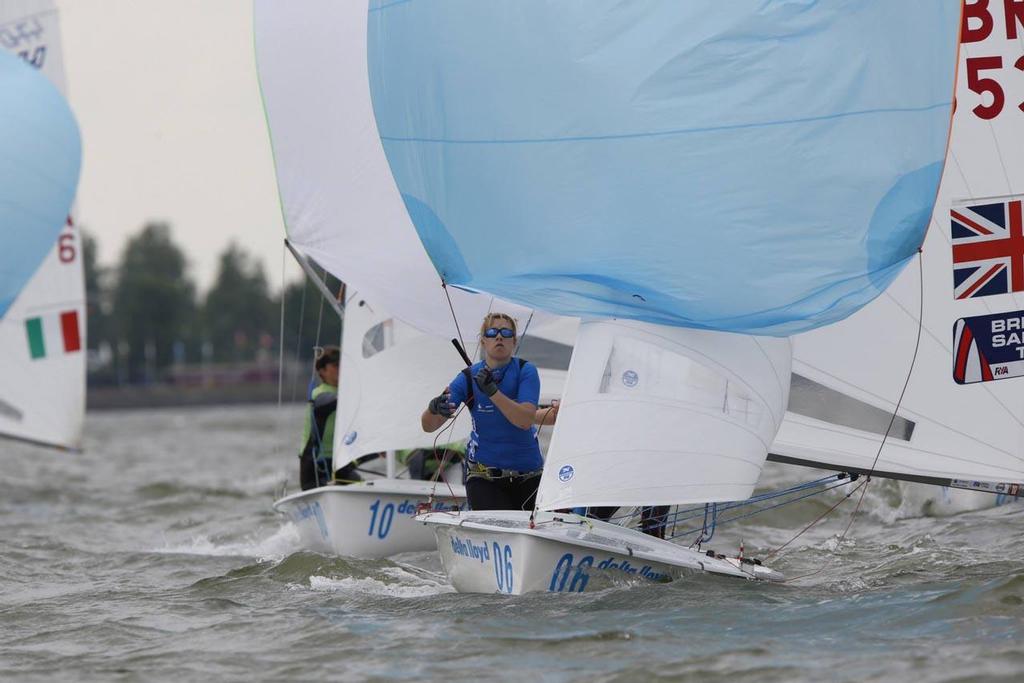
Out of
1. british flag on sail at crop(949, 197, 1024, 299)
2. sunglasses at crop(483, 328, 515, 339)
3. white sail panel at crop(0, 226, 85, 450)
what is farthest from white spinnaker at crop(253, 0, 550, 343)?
white sail panel at crop(0, 226, 85, 450)

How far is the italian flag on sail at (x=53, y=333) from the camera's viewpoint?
48.1 feet

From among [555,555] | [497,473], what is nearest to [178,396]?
[497,473]

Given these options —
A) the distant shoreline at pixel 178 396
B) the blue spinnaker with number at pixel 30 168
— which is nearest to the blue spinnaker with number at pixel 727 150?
the blue spinnaker with number at pixel 30 168

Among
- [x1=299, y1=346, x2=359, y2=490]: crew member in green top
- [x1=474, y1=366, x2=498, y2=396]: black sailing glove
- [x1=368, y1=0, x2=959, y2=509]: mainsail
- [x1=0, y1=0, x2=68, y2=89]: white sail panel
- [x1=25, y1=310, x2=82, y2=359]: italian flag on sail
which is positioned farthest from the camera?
[x1=25, y1=310, x2=82, y2=359]: italian flag on sail

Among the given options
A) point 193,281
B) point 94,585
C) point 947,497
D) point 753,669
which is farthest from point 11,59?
point 193,281

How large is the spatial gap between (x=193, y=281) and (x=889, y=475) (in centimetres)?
8144

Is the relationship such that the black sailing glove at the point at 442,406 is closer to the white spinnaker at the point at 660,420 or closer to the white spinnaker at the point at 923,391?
the white spinnaker at the point at 660,420

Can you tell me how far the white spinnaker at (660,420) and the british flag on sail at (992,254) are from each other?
1.44 m

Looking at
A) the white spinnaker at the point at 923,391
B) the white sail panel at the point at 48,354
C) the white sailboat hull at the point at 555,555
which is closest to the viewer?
the white sailboat hull at the point at 555,555

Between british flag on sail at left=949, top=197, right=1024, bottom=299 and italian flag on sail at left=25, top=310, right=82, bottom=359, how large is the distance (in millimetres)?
9927

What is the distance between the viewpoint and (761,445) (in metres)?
6.43

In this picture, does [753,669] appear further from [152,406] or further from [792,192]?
[152,406]

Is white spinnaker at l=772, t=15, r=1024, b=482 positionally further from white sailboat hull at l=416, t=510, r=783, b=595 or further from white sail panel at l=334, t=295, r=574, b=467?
white sail panel at l=334, t=295, r=574, b=467

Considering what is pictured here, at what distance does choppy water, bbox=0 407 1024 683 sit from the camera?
17.8 feet
